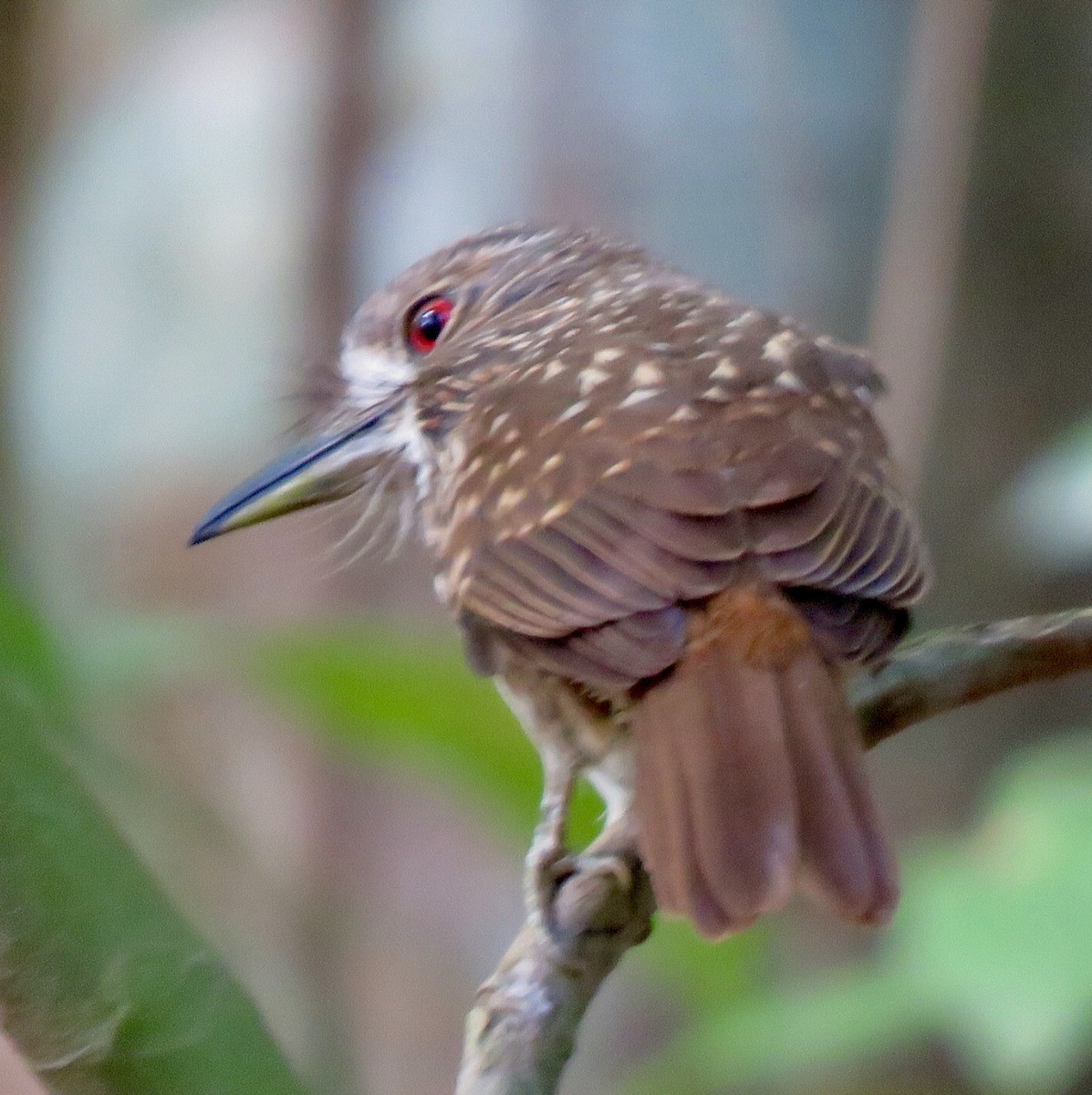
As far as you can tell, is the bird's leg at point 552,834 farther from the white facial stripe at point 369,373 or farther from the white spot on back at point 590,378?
the white facial stripe at point 369,373

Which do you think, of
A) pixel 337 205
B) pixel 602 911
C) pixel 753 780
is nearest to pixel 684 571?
pixel 753 780

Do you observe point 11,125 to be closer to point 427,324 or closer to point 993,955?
point 427,324

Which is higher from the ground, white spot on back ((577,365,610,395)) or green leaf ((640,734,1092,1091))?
white spot on back ((577,365,610,395))

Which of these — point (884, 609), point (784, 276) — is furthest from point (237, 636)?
point (784, 276)

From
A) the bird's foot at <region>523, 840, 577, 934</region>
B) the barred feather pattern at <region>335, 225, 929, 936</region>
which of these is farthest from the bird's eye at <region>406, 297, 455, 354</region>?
the bird's foot at <region>523, 840, 577, 934</region>

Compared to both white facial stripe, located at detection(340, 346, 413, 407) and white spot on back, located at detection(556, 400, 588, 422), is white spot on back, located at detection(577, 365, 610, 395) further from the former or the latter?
white facial stripe, located at detection(340, 346, 413, 407)

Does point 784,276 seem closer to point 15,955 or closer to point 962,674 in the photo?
point 962,674

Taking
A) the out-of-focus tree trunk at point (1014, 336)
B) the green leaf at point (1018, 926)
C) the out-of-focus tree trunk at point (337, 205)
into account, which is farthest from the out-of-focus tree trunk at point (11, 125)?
the green leaf at point (1018, 926)
